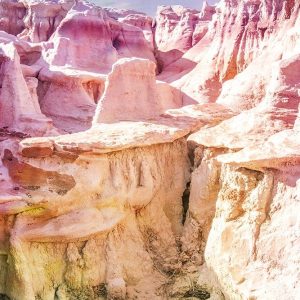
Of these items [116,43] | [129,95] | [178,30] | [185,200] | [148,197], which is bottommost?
[185,200]

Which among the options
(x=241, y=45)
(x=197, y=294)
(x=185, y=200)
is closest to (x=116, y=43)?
(x=241, y=45)

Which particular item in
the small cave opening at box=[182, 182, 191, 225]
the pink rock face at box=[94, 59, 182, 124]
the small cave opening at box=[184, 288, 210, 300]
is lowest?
the small cave opening at box=[184, 288, 210, 300]

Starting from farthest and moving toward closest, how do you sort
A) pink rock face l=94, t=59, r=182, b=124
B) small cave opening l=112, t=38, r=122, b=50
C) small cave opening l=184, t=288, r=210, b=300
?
1. small cave opening l=112, t=38, r=122, b=50
2. pink rock face l=94, t=59, r=182, b=124
3. small cave opening l=184, t=288, r=210, b=300

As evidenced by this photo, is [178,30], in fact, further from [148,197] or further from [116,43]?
[148,197]

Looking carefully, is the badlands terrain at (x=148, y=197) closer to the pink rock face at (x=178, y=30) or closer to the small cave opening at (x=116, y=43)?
the small cave opening at (x=116, y=43)

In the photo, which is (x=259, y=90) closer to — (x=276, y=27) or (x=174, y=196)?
(x=276, y=27)

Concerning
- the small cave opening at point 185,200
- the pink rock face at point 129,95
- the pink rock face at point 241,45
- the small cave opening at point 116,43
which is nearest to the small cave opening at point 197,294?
the small cave opening at point 185,200

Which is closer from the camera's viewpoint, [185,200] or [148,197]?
[148,197]

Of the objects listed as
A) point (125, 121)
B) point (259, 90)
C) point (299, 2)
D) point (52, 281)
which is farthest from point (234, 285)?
point (299, 2)

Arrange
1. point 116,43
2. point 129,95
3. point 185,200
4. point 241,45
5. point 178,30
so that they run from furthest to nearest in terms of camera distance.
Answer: point 178,30 → point 116,43 → point 241,45 → point 129,95 → point 185,200

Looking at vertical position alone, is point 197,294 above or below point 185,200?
below

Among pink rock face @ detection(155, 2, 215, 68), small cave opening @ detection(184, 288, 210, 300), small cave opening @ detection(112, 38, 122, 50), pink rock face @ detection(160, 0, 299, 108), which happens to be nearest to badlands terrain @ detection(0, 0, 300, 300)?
small cave opening @ detection(184, 288, 210, 300)

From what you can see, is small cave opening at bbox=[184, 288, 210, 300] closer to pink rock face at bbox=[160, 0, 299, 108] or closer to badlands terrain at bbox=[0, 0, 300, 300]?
badlands terrain at bbox=[0, 0, 300, 300]

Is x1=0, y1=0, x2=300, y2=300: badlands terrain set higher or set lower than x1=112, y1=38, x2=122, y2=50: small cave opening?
lower
